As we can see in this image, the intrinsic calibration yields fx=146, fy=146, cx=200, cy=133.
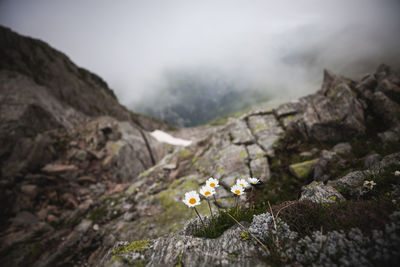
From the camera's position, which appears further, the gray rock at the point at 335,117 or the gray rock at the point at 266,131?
the gray rock at the point at 266,131

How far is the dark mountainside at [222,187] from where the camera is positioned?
2.12 meters

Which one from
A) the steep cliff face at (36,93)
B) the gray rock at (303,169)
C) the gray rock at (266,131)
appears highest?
the steep cliff face at (36,93)

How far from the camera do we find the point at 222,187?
7.12 meters

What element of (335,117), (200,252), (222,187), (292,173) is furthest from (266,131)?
(200,252)

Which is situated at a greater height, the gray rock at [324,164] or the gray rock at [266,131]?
the gray rock at [266,131]

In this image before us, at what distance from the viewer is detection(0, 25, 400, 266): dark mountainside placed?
2.12m

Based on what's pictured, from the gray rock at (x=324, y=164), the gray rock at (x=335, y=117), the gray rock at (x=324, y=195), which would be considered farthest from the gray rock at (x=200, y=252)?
the gray rock at (x=335, y=117)

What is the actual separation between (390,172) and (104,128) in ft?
67.7

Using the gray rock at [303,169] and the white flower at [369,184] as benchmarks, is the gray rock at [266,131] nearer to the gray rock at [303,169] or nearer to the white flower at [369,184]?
the gray rock at [303,169]

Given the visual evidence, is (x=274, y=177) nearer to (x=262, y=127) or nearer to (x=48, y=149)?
(x=262, y=127)

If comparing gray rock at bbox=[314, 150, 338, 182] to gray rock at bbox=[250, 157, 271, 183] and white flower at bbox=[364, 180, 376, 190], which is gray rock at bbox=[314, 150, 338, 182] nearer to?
gray rock at bbox=[250, 157, 271, 183]

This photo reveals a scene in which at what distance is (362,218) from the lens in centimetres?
195

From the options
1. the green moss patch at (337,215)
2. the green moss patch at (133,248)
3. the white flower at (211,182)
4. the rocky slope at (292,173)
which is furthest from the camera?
the white flower at (211,182)

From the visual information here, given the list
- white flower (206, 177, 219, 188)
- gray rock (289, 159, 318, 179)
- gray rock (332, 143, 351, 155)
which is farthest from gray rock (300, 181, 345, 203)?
gray rock (332, 143, 351, 155)
